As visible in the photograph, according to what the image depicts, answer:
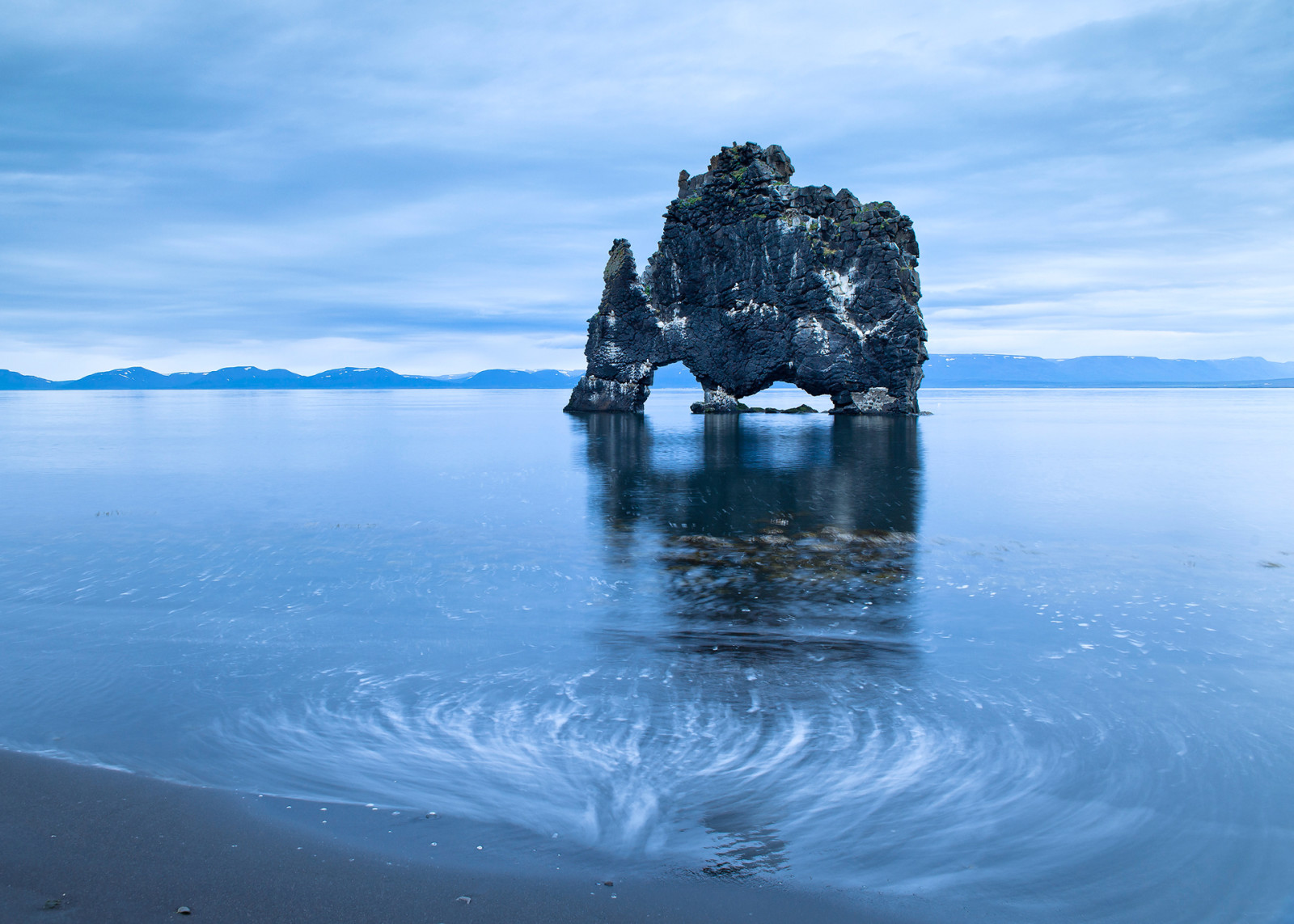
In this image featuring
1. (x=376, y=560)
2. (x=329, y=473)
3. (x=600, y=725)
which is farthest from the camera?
(x=329, y=473)

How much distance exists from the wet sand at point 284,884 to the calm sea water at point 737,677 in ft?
1.23

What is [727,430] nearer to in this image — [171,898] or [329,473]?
[329,473]

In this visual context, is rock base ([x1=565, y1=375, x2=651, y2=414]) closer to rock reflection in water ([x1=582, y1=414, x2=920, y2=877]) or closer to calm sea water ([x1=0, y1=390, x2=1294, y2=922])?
rock reflection in water ([x1=582, y1=414, x2=920, y2=877])

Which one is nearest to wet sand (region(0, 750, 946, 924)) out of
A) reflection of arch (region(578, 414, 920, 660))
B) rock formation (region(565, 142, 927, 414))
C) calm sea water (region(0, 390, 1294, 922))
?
calm sea water (region(0, 390, 1294, 922))

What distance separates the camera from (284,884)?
451cm

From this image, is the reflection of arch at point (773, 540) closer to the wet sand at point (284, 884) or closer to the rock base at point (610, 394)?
the wet sand at point (284, 884)

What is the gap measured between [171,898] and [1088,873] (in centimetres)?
562

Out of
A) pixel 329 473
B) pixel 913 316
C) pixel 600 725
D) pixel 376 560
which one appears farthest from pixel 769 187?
pixel 600 725

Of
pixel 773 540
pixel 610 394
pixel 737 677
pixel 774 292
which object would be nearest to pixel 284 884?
pixel 737 677

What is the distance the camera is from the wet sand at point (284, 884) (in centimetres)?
425

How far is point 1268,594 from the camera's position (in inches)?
455

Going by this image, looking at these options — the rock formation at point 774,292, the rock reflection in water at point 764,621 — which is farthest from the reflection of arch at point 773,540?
the rock formation at point 774,292

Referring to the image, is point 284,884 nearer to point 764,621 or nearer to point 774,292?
point 764,621

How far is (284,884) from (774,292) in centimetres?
6481
